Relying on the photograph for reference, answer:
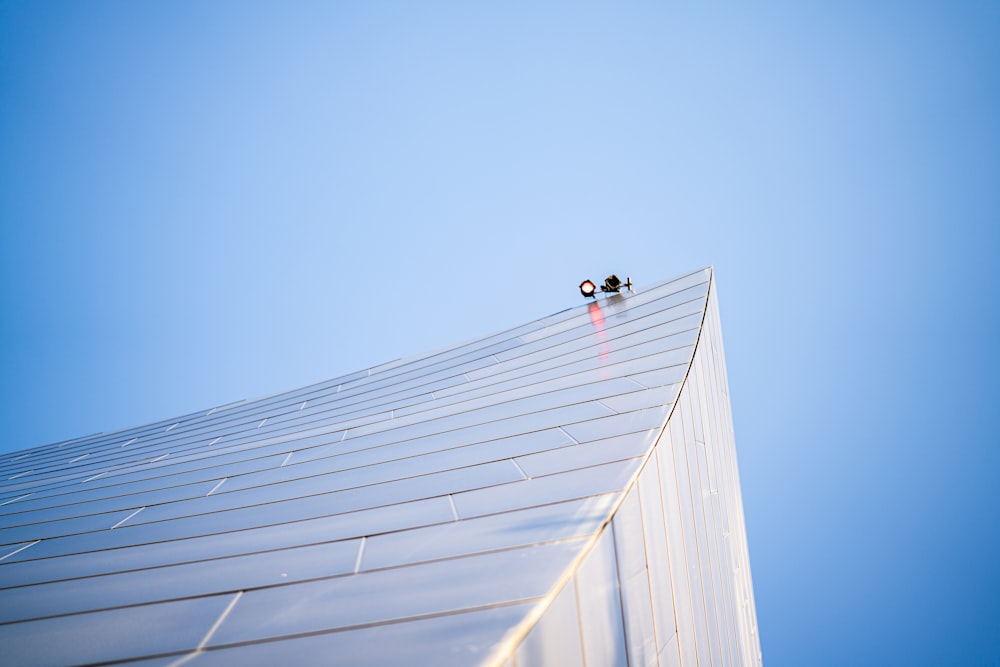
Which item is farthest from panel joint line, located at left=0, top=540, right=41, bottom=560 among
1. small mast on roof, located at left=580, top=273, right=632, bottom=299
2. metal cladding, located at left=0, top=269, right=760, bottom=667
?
small mast on roof, located at left=580, top=273, right=632, bottom=299

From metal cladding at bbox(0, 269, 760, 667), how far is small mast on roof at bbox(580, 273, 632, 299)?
2.90 m

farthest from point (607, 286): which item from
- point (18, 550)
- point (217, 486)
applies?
point (18, 550)

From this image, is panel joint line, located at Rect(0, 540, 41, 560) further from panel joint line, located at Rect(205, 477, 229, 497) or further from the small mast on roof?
the small mast on roof

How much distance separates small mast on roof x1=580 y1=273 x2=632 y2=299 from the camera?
979 cm

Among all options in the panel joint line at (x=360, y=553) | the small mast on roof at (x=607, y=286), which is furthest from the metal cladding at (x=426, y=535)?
the small mast on roof at (x=607, y=286)

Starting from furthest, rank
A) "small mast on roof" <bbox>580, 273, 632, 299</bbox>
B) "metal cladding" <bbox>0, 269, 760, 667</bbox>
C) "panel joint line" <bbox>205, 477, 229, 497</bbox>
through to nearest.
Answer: "small mast on roof" <bbox>580, 273, 632, 299</bbox> < "panel joint line" <bbox>205, 477, 229, 497</bbox> < "metal cladding" <bbox>0, 269, 760, 667</bbox>

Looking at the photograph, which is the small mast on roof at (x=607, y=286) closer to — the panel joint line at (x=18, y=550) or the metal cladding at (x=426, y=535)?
the metal cladding at (x=426, y=535)

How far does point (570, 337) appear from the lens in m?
7.88

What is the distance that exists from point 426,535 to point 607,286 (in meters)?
7.58

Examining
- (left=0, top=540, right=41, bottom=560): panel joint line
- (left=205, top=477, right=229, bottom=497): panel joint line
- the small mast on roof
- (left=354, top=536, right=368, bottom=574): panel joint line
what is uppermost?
the small mast on roof

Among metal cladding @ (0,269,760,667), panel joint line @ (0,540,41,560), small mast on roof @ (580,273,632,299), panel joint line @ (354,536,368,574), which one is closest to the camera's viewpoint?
metal cladding @ (0,269,760,667)

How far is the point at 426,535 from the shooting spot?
2.86m

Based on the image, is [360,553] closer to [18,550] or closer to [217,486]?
[217,486]

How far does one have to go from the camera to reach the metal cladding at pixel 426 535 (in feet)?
7.14
